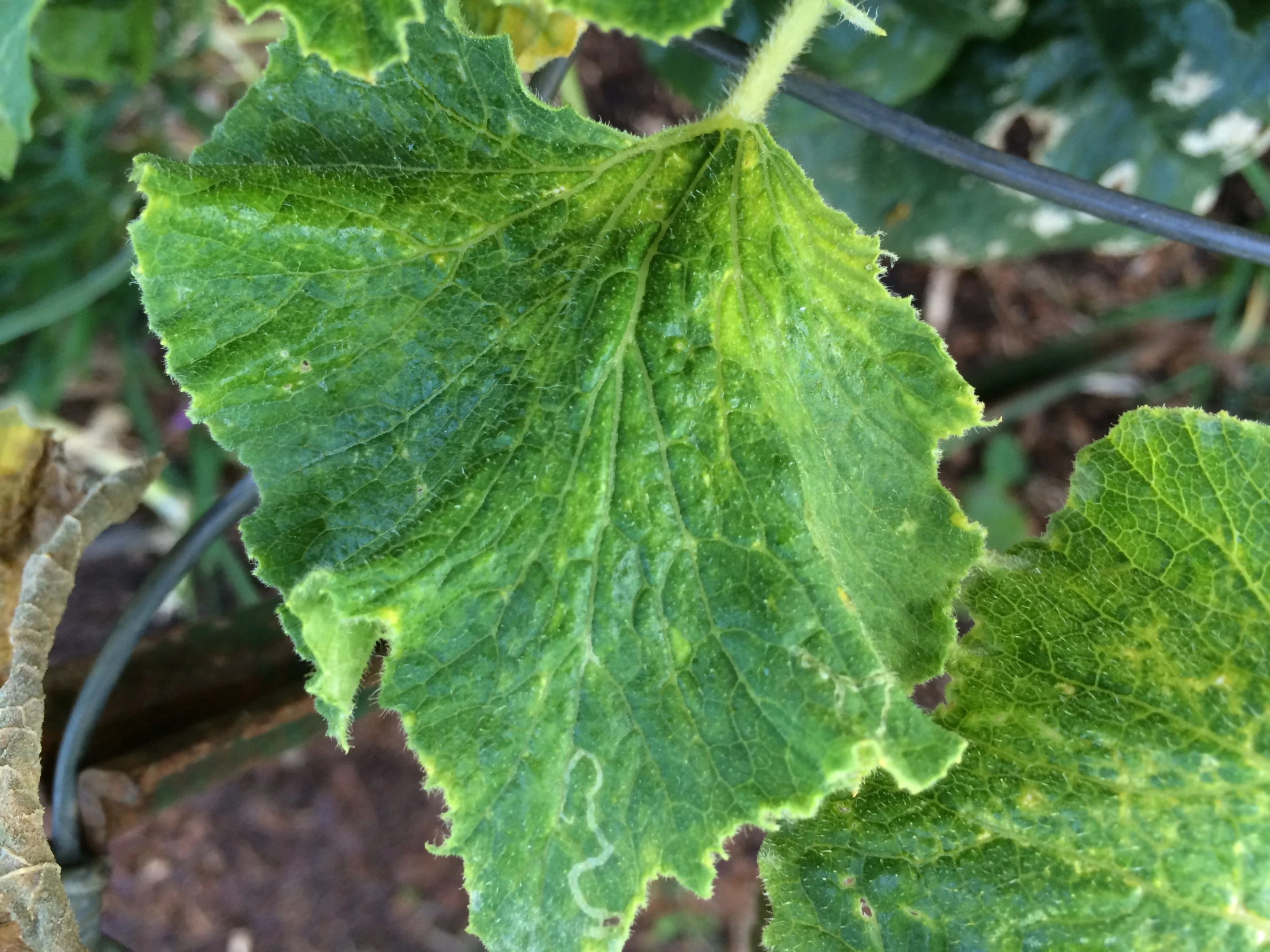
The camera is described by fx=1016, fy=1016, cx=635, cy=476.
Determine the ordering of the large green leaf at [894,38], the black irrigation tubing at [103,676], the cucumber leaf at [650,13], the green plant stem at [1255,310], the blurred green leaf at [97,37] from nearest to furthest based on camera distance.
A: the cucumber leaf at [650,13], the black irrigation tubing at [103,676], the blurred green leaf at [97,37], the large green leaf at [894,38], the green plant stem at [1255,310]

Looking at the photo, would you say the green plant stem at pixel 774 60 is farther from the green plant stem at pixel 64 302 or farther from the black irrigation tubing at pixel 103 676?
the green plant stem at pixel 64 302

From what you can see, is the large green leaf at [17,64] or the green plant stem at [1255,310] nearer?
the large green leaf at [17,64]

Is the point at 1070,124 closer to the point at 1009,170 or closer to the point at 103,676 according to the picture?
the point at 1009,170

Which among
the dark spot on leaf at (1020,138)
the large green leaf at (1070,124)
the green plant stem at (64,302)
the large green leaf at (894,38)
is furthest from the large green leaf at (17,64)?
the dark spot on leaf at (1020,138)

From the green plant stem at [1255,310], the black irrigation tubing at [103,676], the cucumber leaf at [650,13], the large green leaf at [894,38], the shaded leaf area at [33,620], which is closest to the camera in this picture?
the cucumber leaf at [650,13]

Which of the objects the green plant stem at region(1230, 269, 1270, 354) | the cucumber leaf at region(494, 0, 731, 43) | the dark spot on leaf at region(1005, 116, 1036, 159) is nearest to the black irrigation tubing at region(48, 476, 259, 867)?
the cucumber leaf at region(494, 0, 731, 43)

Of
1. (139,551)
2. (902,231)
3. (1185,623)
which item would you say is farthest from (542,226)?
(139,551)
